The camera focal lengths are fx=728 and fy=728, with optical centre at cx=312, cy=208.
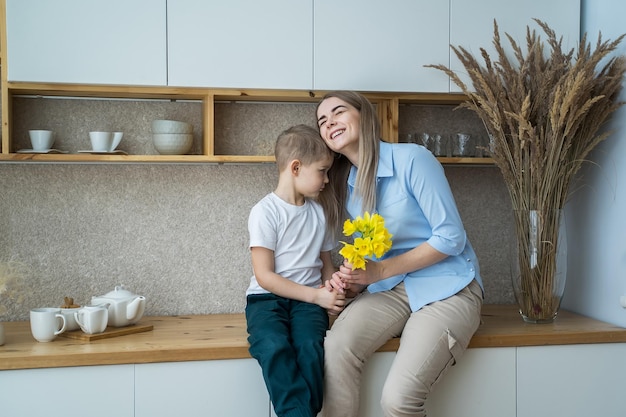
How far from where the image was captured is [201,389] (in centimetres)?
221

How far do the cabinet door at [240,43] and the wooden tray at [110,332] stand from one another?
829mm

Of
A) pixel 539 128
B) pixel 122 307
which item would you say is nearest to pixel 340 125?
pixel 539 128

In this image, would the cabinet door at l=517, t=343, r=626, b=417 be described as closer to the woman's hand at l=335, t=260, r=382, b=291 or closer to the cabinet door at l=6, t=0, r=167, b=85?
the woman's hand at l=335, t=260, r=382, b=291

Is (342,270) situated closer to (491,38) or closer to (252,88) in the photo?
(252,88)

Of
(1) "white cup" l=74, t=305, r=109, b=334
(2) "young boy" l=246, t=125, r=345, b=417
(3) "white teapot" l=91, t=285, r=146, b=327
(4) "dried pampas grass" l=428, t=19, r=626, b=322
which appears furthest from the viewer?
(4) "dried pampas grass" l=428, t=19, r=626, b=322

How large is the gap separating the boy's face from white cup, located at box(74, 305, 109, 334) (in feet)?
2.48

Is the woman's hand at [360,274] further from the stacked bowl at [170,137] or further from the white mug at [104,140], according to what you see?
the white mug at [104,140]

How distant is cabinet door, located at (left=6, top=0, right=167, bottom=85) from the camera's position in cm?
235

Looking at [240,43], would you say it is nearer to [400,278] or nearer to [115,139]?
[115,139]

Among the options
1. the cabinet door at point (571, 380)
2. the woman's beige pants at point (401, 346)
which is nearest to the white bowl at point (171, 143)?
the woman's beige pants at point (401, 346)

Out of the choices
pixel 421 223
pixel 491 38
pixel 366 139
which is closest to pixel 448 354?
pixel 421 223

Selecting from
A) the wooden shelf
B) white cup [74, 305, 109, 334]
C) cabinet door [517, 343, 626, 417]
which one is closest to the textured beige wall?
the wooden shelf

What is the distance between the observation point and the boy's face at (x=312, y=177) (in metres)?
2.43

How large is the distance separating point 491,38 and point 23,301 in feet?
6.40
